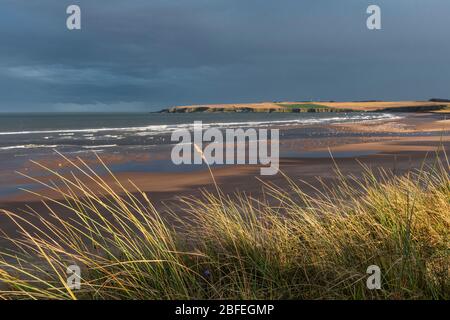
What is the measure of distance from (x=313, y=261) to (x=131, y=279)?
1482 millimetres

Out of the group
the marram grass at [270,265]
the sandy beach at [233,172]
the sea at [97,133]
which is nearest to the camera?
the marram grass at [270,265]

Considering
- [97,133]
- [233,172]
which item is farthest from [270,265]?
[97,133]

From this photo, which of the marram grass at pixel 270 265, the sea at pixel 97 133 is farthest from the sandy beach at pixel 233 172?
the sea at pixel 97 133

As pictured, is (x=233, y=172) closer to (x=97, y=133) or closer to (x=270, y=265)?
(x=270, y=265)

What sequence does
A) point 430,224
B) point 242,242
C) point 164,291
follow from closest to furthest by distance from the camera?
point 164,291 → point 242,242 → point 430,224

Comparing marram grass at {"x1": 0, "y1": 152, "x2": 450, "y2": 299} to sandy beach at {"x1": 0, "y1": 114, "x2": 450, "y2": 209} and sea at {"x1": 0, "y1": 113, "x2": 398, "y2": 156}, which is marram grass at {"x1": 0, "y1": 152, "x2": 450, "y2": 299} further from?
sea at {"x1": 0, "y1": 113, "x2": 398, "y2": 156}

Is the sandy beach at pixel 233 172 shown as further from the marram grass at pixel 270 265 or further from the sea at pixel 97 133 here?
the sea at pixel 97 133

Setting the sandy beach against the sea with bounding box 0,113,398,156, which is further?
the sea with bounding box 0,113,398,156

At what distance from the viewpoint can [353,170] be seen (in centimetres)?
1388

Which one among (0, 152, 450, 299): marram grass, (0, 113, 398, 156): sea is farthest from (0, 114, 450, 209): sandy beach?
(0, 113, 398, 156): sea

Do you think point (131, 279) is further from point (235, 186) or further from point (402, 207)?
point (235, 186)

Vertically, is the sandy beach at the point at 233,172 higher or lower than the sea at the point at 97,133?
lower

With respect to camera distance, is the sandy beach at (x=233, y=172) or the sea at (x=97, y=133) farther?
the sea at (x=97, y=133)
